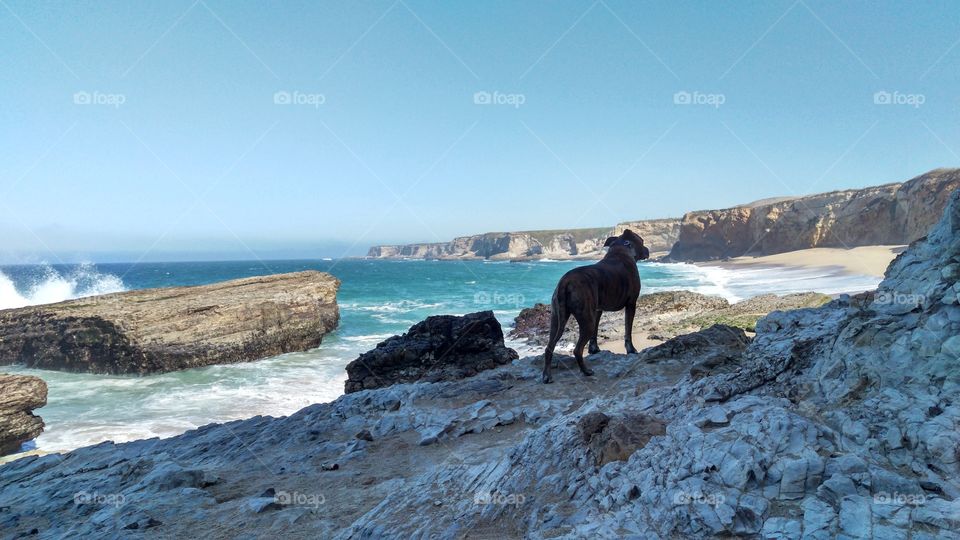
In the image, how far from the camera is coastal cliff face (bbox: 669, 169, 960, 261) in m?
57.0

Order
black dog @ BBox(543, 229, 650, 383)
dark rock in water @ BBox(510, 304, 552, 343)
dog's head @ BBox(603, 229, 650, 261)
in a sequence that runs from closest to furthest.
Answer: black dog @ BBox(543, 229, 650, 383)
dog's head @ BBox(603, 229, 650, 261)
dark rock in water @ BBox(510, 304, 552, 343)

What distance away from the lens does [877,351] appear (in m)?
4.26

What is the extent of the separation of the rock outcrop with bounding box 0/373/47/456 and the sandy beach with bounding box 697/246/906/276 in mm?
50890

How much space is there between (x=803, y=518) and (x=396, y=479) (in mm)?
4445

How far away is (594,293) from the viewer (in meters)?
8.56

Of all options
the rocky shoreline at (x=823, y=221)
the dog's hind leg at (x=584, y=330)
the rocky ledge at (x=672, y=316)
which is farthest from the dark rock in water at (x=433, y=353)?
the rocky shoreline at (x=823, y=221)

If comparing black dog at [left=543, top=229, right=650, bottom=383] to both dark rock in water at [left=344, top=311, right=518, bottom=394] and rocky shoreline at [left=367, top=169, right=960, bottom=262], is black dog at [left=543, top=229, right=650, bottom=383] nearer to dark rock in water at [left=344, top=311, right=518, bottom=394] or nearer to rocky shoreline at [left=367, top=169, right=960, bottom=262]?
dark rock in water at [left=344, top=311, right=518, bottom=394]

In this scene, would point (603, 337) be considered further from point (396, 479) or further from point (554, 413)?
point (396, 479)

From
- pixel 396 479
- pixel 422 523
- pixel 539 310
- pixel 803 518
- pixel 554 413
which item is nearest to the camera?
pixel 803 518

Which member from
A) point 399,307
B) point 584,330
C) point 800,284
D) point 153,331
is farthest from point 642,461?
point 399,307

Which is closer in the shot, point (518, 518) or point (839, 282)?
point (518, 518)

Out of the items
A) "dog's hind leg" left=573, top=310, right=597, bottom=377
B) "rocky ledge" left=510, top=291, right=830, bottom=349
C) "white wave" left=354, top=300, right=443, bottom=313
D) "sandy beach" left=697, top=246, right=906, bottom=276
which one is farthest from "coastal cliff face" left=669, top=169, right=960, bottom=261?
"dog's hind leg" left=573, top=310, right=597, bottom=377

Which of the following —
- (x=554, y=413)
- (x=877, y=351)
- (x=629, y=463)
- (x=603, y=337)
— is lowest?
(x=603, y=337)

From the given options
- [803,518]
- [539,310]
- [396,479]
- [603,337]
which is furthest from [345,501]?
[539,310]
